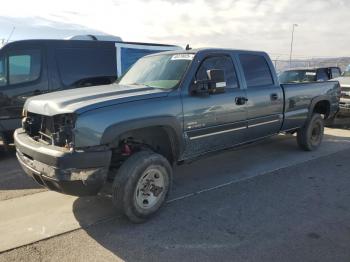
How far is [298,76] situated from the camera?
12.7 meters

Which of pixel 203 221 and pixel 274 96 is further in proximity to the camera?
pixel 274 96

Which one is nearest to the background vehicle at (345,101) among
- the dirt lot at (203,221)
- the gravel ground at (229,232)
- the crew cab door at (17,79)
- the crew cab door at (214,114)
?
the dirt lot at (203,221)

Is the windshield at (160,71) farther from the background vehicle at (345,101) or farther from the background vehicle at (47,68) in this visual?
the background vehicle at (345,101)

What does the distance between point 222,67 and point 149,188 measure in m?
2.08

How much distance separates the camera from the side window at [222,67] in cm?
501

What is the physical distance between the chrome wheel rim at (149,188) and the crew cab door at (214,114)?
2.09ft

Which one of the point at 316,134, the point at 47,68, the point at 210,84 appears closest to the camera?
the point at 210,84

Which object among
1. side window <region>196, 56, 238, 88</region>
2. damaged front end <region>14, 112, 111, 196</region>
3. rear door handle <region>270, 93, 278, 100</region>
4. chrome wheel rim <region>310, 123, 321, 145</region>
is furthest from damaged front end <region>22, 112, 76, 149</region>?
chrome wheel rim <region>310, 123, 321, 145</region>

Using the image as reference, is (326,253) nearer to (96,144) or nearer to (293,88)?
(96,144)

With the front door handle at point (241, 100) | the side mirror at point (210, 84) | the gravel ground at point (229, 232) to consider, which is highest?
the side mirror at point (210, 84)

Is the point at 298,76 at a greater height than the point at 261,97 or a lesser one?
greater

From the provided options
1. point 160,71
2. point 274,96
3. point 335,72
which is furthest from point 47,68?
point 335,72

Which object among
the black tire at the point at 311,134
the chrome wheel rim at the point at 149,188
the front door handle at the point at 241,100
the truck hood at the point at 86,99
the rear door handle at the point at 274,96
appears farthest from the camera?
the black tire at the point at 311,134

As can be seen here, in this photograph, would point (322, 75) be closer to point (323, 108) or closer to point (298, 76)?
point (298, 76)
